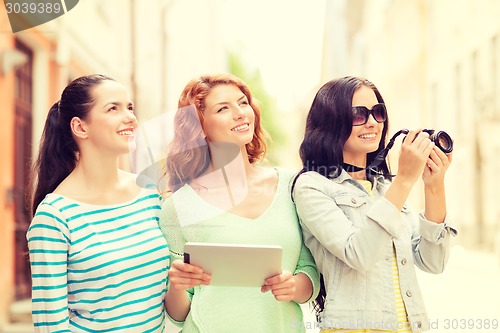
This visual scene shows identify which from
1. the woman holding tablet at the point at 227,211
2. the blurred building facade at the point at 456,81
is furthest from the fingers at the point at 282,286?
the blurred building facade at the point at 456,81

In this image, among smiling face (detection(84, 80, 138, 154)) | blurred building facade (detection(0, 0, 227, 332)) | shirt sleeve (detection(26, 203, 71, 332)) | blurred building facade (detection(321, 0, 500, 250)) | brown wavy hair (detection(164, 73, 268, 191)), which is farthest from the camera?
blurred building facade (detection(321, 0, 500, 250))

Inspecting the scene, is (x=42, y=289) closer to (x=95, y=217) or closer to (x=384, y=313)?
(x=95, y=217)

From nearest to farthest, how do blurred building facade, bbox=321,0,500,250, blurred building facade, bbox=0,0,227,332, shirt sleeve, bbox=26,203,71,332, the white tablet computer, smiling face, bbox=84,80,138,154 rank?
the white tablet computer < shirt sleeve, bbox=26,203,71,332 < smiling face, bbox=84,80,138,154 < blurred building facade, bbox=0,0,227,332 < blurred building facade, bbox=321,0,500,250

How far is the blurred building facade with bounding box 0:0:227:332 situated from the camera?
13.4 ft

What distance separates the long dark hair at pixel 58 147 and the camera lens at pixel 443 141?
896 mm

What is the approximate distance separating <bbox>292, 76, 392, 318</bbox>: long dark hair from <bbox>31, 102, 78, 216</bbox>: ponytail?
2.11 ft

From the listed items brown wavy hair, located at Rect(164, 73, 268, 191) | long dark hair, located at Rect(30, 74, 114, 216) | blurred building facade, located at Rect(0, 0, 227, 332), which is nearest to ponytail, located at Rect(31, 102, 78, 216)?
long dark hair, located at Rect(30, 74, 114, 216)

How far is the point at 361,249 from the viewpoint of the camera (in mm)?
1490

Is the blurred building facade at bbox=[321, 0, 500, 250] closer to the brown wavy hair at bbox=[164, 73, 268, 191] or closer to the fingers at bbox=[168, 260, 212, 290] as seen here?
the brown wavy hair at bbox=[164, 73, 268, 191]

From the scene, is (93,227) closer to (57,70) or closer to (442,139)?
(442,139)

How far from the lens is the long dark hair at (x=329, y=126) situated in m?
1.66

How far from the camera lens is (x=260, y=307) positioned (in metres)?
1.72

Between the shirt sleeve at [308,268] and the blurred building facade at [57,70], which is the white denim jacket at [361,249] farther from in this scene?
the blurred building facade at [57,70]

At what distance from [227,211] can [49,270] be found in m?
0.50
